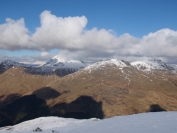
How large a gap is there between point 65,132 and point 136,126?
12339 millimetres

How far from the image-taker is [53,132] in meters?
38.9

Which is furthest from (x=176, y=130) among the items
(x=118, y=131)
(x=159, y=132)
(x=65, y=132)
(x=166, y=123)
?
(x=65, y=132)

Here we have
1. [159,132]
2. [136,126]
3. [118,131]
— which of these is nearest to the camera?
[159,132]

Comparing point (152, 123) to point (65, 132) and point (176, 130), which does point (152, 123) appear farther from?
point (65, 132)

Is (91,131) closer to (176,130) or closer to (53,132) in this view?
(53,132)

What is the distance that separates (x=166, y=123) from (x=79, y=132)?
15.0 metres

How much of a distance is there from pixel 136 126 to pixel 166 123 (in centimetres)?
525

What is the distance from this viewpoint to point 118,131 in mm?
35688

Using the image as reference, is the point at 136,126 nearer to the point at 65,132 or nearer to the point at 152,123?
the point at 152,123

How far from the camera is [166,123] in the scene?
38.6 meters

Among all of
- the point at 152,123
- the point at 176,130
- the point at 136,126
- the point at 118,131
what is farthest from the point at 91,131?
the point at 176,130

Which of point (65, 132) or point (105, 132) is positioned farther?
point (65, 132)

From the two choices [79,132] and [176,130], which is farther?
[79,132]

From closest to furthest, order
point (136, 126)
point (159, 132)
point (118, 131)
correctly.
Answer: point (159, 132) < point (118, 131) < point (136, 126)
